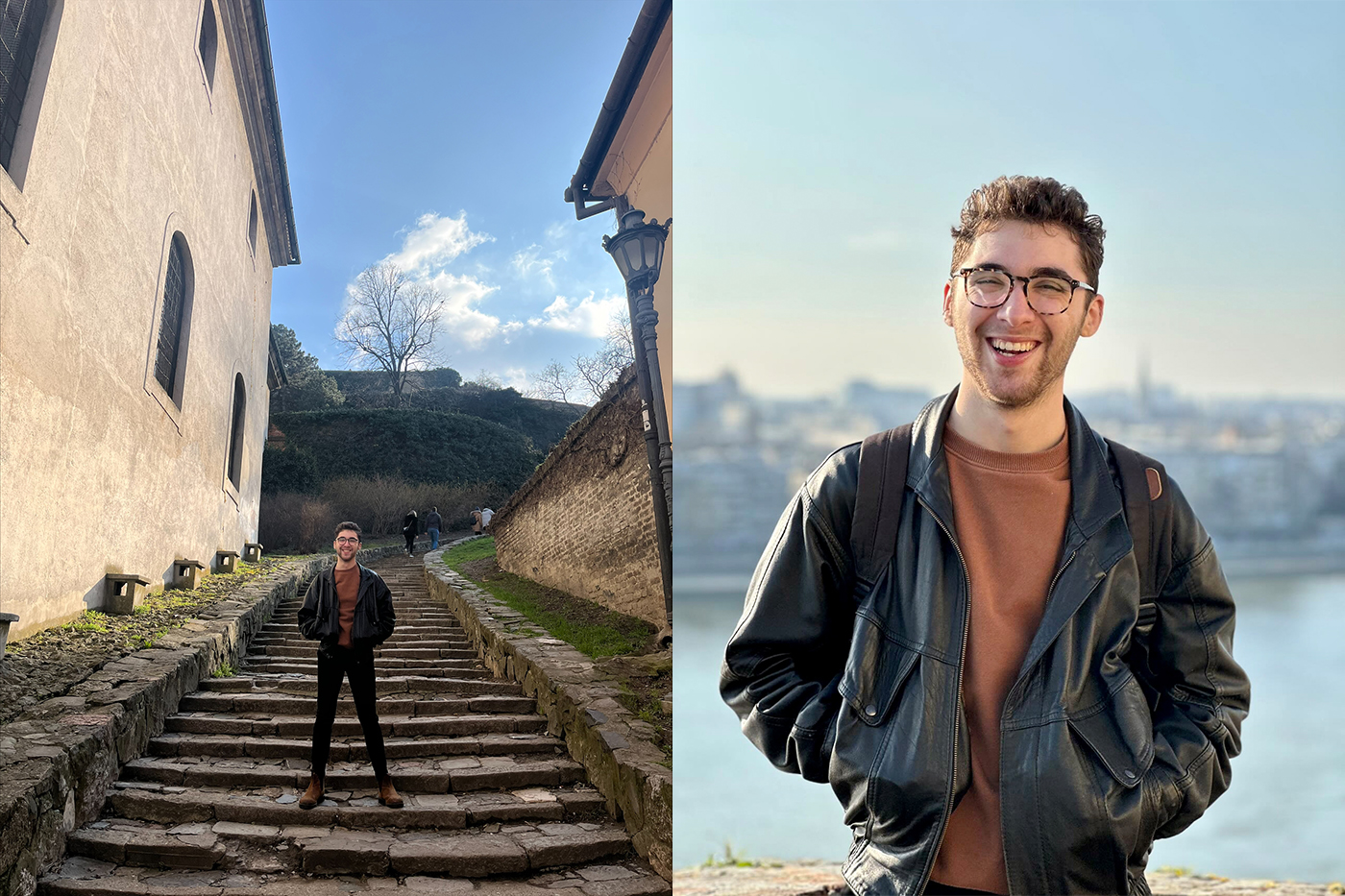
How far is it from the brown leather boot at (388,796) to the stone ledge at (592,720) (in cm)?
105

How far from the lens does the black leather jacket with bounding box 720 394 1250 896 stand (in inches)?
40.5

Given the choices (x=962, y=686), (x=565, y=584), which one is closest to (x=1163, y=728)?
(x=962, y=686)

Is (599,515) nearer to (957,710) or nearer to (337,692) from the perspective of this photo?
(337,692)

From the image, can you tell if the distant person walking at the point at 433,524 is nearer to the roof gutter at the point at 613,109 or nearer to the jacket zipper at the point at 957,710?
the roof gutter at the point at 613,109

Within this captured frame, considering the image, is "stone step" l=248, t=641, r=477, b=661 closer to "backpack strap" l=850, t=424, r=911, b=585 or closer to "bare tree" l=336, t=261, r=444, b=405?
"bare tree" l=336, t=261, r=444, b=405

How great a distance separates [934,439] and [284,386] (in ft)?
21.1

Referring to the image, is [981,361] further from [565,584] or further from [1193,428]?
[565,584]

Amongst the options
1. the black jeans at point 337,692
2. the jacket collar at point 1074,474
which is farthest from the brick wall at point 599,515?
the jacket collar at point 1074,474

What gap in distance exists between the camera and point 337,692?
4.03 m

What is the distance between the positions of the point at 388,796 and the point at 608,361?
135 inches

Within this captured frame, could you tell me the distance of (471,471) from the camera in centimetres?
665

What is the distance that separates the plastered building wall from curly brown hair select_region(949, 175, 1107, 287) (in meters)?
4.12

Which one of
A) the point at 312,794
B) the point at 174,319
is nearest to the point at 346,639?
the point at 312,794

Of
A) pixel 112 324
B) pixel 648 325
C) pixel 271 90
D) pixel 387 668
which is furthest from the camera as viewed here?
pixel 271 90
